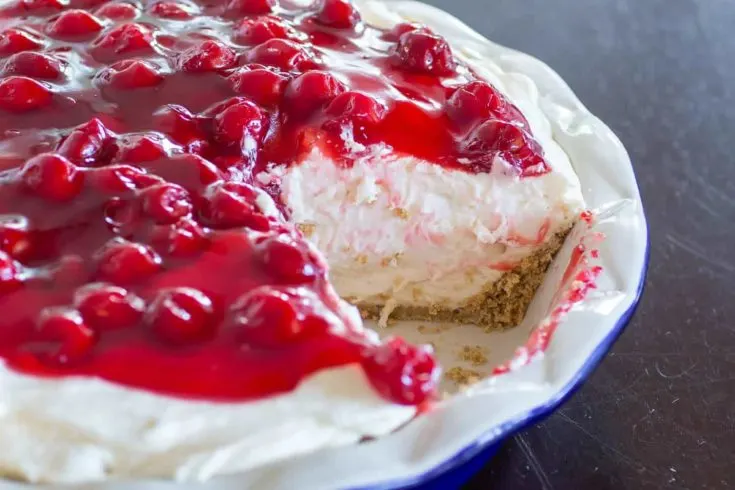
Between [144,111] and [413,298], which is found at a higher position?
[144,111]

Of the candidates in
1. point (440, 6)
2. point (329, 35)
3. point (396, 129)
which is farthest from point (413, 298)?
point (440, 6)

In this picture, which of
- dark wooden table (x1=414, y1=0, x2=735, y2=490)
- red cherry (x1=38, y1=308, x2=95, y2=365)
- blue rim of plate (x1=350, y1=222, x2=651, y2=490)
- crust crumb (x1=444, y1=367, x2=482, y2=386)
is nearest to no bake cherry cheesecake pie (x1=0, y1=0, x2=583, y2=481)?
red cherry (x1=38, y1=308, x2=95, y2=365)

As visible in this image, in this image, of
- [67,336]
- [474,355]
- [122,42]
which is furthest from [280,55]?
[67,336]

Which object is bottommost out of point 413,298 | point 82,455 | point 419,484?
point 413,298

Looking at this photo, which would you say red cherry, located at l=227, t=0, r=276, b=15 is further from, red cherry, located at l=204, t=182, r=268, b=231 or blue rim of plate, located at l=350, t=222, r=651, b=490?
blue rim of plate, located at l=350, t=222, r=651, b=490

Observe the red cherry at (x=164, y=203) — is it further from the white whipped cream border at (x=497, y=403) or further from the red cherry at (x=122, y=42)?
the red cherry at (x=122, y=42)

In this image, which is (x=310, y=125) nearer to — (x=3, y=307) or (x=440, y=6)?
(x=3, y=307)

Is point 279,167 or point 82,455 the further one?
point 279,167

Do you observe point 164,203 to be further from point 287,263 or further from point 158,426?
point 158,426
